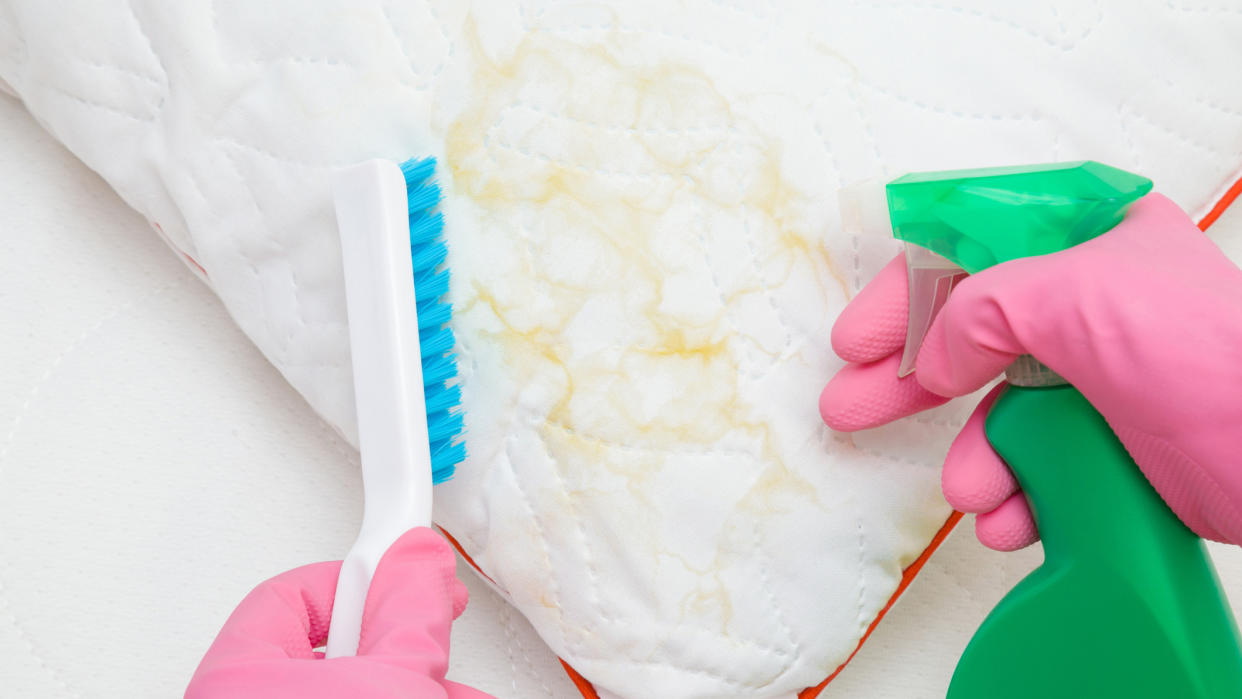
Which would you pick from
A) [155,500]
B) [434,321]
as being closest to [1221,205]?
[434,321]

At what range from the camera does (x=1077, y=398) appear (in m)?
0.34

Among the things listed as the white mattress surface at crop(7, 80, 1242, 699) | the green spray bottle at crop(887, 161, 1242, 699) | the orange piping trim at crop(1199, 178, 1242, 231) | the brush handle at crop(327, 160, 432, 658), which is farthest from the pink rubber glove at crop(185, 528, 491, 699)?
the orange piping trim at crop(1199, 178, 1242, 231)

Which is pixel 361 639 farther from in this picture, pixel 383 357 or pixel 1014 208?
pixel 1014 208

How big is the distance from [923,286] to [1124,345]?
0.09 metres

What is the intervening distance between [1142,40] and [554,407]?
0.33 m

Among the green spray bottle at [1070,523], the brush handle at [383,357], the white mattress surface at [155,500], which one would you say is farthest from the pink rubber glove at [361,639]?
the green spray bottle at [1070,523]

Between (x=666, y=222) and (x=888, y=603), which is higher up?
(x=666, y=222)

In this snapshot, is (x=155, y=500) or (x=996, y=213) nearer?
(x=996, y=213)

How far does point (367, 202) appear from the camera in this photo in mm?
406

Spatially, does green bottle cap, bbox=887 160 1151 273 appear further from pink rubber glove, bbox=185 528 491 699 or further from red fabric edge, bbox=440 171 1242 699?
pink rubber glove, bbox=185 528 491 699

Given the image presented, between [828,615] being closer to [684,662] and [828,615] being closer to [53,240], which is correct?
[684,662]

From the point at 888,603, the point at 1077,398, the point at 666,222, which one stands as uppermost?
the point at 666,222

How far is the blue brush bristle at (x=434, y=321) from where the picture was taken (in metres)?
0.42

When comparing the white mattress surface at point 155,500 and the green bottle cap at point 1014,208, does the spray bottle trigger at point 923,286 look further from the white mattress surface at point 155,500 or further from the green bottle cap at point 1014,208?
the white mattress surface at point 155,500
